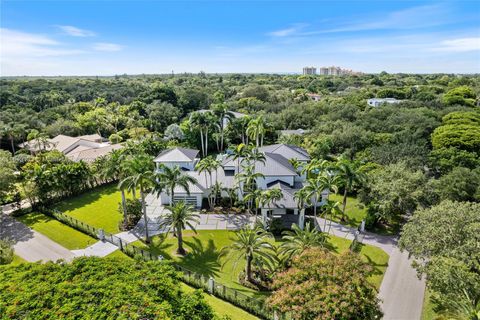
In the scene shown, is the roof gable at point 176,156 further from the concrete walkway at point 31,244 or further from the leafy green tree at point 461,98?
the leafy green tree at point 461,98

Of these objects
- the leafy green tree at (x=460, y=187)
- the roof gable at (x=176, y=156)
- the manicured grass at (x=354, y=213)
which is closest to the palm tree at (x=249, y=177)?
the manicured grass at (x=354, y=213)

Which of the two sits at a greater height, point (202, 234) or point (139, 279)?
point (139, 279)

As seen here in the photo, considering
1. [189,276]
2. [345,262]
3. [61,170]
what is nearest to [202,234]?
[189,276]

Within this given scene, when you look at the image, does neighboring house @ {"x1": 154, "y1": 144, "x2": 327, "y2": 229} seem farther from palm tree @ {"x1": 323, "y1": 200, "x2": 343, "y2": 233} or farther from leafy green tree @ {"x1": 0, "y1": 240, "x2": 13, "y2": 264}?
leafy green tree @ {"x1": 0, "y1": 240, "x2": 13, "y2": 264}

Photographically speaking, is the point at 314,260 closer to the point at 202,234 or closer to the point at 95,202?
the point at 202,234

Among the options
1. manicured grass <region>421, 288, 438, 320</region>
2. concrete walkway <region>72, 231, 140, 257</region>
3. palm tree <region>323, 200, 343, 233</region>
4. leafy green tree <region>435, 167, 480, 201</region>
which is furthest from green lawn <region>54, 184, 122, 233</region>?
leafy green tree <region>435, 167, 480, 201</region>
